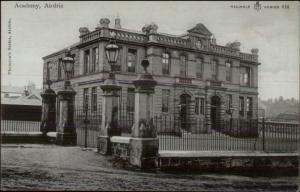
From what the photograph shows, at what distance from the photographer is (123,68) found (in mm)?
17625

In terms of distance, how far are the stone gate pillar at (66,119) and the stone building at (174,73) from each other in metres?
6.33

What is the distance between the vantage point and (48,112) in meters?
9.66

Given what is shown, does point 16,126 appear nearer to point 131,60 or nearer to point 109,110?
point 109,110

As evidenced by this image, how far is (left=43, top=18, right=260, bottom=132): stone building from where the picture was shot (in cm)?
1609

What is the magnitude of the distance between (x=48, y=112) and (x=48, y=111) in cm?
3

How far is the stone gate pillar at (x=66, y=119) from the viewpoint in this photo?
8.82 meters

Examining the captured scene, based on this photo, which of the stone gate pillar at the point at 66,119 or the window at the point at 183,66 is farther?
the window at the point at 183,66

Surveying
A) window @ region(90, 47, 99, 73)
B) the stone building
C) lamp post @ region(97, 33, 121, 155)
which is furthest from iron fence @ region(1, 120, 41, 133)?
window @ region(90, 47, 99, 73)

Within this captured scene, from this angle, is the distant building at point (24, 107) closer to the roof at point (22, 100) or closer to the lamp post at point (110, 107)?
the roof at point (22, 100)

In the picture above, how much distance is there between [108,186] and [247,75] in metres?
11.8

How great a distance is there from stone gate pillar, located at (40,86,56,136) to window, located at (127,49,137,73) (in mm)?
7929

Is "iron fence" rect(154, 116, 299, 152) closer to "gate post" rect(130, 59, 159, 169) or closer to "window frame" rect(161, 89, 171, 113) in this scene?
"gate post" rect(130, 59, 159, 169)

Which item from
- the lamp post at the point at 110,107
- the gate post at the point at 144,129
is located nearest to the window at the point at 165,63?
the lamp post at the point at 110,107

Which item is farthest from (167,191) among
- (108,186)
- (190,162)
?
(190,162)
